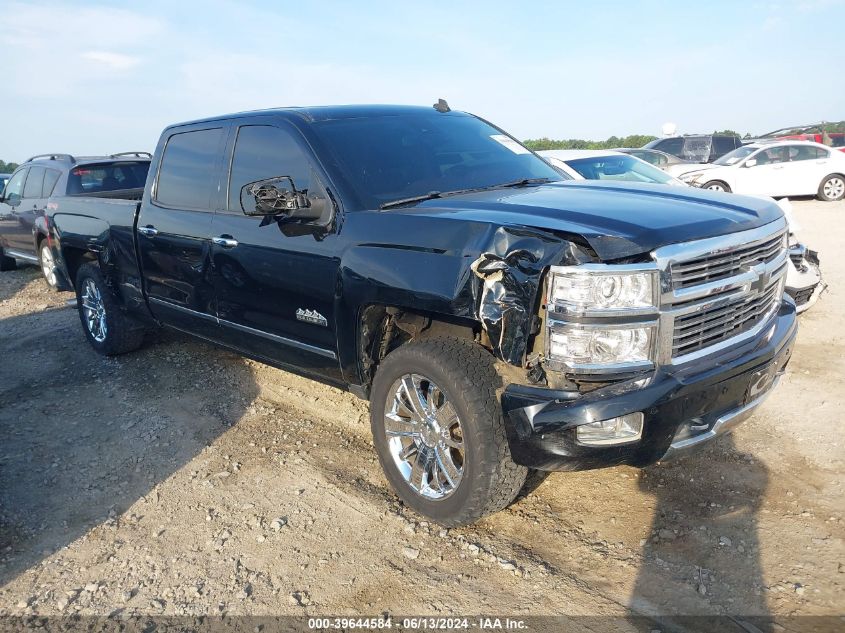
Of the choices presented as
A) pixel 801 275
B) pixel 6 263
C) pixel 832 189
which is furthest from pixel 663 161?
pixel 6 263

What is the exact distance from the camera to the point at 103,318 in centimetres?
641

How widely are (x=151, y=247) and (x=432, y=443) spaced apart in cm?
294

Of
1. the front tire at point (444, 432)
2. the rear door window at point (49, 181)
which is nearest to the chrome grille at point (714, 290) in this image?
the front tire at point (444, 432)

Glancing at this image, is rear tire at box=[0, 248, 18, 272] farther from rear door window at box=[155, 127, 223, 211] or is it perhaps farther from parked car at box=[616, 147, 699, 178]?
parked car at box=[616, 147, 699, 178]

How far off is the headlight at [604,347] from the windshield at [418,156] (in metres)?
1.36

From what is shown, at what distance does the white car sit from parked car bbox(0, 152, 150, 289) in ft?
39.5

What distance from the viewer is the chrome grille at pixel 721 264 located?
9.39 feet

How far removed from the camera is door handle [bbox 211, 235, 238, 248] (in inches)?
171

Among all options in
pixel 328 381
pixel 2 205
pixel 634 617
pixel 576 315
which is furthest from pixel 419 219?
pixel 2 205

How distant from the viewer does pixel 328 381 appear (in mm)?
4137

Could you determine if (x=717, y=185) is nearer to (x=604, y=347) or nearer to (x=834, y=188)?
(x=834, y=188)

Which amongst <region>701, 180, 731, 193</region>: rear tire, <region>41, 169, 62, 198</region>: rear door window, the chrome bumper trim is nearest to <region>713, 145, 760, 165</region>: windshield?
<region>701, 180, 731, 193</region>: rear tire

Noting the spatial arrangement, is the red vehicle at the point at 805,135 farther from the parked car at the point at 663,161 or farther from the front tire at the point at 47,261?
the front tire at the point at 47,261

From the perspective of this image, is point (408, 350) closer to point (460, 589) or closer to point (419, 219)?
point (419, 219)
